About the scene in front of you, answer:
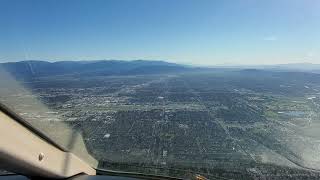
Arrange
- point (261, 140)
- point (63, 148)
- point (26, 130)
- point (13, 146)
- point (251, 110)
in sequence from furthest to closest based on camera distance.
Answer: point (251, 110) → point (261, 140) → point (63, 148) → point (26, 130) → point (13, 146)

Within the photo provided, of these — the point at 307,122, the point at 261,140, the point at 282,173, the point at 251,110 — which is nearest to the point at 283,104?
the point at 251,110

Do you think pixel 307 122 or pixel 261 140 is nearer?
pixel 261 140

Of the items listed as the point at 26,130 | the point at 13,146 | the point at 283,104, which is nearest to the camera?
the point at 13,146

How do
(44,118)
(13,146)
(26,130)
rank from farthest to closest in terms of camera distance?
(44,118), (26,130), (13,146)

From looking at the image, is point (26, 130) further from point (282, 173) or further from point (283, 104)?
point (283, 104)

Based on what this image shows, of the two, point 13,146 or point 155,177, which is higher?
point 13,146

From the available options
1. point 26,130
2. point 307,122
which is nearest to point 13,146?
point 26,130

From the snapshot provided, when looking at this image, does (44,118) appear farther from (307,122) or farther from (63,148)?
(307,122)

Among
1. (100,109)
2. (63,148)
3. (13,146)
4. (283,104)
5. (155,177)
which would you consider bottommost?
(283,104)

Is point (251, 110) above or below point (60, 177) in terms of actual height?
below
